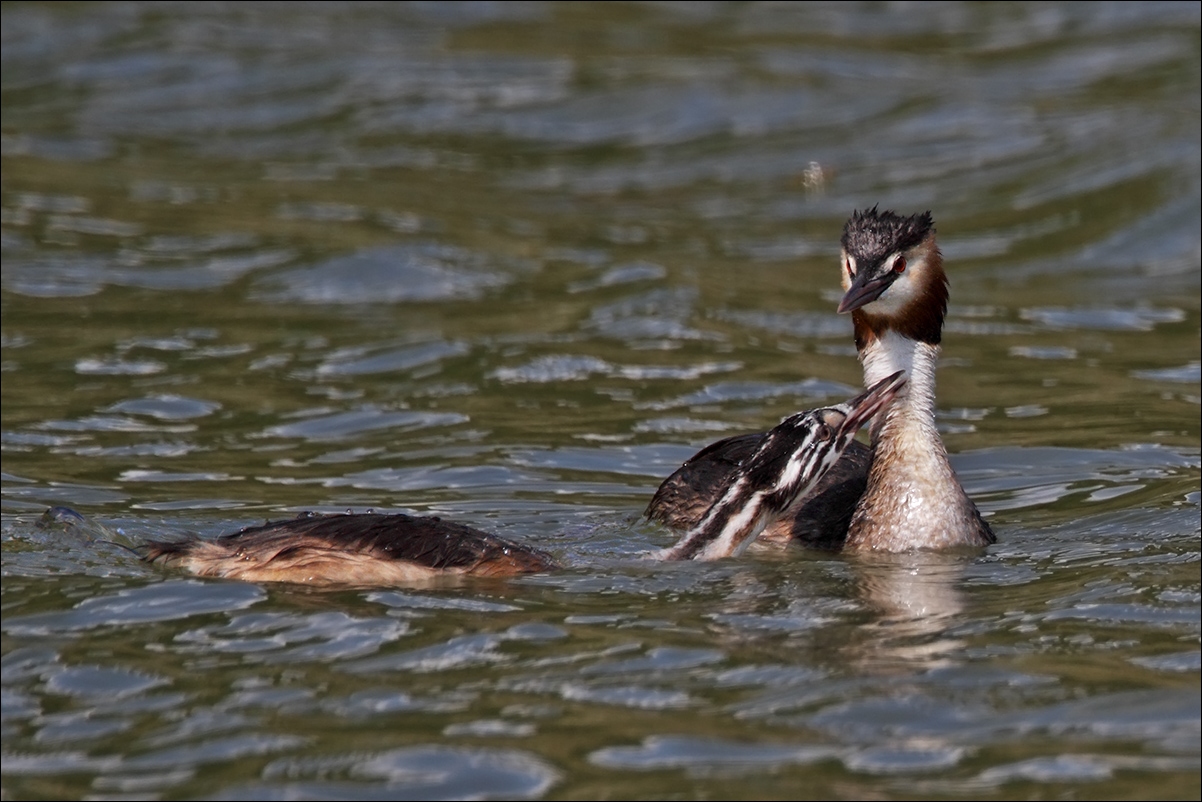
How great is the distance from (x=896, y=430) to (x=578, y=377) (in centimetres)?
386


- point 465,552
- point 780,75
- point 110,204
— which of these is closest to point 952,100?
point 780,75

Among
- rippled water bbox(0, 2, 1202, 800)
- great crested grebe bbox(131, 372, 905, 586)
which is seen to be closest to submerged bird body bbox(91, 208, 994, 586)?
great crested grebe bbox(131, 372, 905, 586)

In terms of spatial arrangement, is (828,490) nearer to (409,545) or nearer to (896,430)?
(896,430)

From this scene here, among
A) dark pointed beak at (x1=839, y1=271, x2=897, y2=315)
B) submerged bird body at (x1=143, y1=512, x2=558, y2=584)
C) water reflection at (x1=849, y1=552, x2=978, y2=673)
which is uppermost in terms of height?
dark pointed beak at (x1=839, y1=271, x2=897, y2=315)

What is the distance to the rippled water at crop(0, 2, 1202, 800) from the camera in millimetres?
5996

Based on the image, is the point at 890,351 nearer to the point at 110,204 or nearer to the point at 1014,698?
the point at 1014,698

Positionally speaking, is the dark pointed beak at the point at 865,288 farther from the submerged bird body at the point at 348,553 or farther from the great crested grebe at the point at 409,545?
the submerged bird body at the point at 348,553

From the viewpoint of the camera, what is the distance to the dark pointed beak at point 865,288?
8.50 m

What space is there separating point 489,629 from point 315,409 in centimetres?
492

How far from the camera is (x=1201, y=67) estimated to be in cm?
1858

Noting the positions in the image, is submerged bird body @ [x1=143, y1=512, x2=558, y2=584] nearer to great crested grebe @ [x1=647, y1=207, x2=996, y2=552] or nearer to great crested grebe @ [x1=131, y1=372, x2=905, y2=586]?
great crested grebe @ [x1=131, y1=372, x2=905, y2=586]

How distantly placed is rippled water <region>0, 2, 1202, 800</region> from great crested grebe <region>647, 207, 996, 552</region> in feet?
0.83

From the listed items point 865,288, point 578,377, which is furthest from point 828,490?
point 578,377

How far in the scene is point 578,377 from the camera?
40.5 ft
